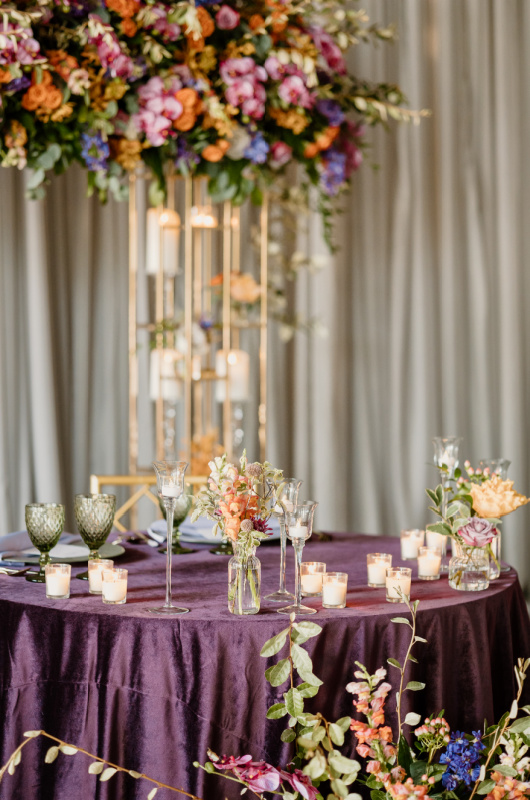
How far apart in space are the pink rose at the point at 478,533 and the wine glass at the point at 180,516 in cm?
64

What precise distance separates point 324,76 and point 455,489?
5.12ft

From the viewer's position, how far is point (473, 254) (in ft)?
13.9

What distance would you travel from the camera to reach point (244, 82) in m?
2.74

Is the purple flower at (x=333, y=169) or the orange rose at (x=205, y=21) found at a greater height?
the orange rose at (x=205, y=21)

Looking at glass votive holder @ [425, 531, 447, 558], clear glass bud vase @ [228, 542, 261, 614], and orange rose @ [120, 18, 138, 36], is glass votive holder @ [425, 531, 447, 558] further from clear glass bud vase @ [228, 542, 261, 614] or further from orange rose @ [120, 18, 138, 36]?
orange rose @ [120, 18, 138, 36]

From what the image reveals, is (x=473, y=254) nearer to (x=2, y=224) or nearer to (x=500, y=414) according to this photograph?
(x=500, y=414)

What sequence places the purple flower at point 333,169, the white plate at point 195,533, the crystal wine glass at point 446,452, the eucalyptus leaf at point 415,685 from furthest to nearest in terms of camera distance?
1. the purple flower at point 333,169
2. the white plate at point 195,533
3. the crystal wine glass at point 446,452
4. the eucalyptus leaf at point 415,685

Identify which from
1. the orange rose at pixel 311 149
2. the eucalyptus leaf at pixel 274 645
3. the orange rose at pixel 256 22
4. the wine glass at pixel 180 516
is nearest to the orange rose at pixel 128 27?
the orange rose at pixel 256 22

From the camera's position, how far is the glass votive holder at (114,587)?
166 cm

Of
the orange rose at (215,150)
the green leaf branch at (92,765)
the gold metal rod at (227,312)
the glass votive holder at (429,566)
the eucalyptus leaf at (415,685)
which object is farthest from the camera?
the gold metal rod at (227,312)

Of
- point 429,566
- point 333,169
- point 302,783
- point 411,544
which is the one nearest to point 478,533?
point 429,566

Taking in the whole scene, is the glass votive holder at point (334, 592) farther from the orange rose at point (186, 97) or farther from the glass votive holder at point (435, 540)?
the orange rose at point (186, 97)

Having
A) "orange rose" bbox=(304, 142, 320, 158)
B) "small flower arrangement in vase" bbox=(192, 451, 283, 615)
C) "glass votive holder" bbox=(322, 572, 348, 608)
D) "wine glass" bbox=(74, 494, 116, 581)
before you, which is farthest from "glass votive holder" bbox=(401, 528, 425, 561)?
"orange rose" bbox=(304, 142, 320, 158)

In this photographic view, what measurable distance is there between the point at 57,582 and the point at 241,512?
376 millimetres
